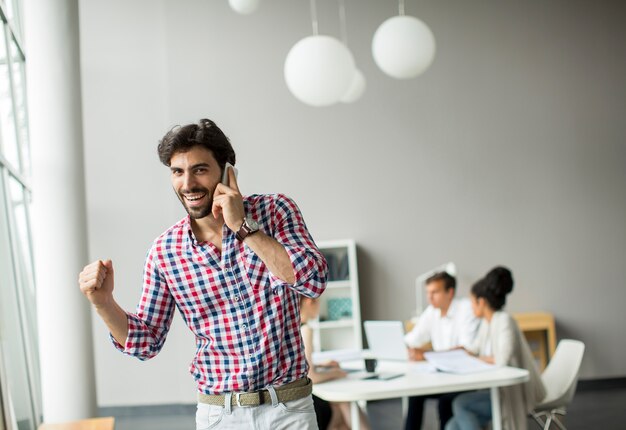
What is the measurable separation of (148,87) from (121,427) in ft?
11.3

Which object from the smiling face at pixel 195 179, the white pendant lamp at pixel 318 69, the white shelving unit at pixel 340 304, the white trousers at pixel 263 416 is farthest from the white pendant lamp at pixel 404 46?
the white shelving unit at pixel 340 304

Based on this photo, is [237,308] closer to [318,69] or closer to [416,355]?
[318,69]

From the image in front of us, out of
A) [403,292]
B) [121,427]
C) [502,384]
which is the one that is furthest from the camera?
[403,292]

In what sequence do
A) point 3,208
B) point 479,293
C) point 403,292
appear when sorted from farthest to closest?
1. point 403,292
2. point 3,208
3. point 479,293

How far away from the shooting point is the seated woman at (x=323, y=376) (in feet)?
14.8

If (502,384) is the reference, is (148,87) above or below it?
above

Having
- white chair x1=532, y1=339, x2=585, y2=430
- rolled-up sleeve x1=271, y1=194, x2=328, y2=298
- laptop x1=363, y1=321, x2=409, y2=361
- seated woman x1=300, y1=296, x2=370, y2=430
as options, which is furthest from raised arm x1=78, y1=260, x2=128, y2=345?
white chair x1=532, y1=339, x2=585, y2=430

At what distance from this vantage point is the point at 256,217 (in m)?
2.17

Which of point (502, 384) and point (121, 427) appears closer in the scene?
point (502, 384)

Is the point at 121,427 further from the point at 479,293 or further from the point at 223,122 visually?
the point at 479,293

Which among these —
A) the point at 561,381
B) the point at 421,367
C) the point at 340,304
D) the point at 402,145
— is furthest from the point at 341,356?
the point at 402,145

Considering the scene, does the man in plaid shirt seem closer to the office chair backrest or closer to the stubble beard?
the stubble beard

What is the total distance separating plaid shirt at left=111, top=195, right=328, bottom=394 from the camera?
2119 millimetres

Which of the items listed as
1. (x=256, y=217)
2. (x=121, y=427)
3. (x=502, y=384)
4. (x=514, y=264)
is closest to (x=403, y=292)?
(x=514, y=264)
